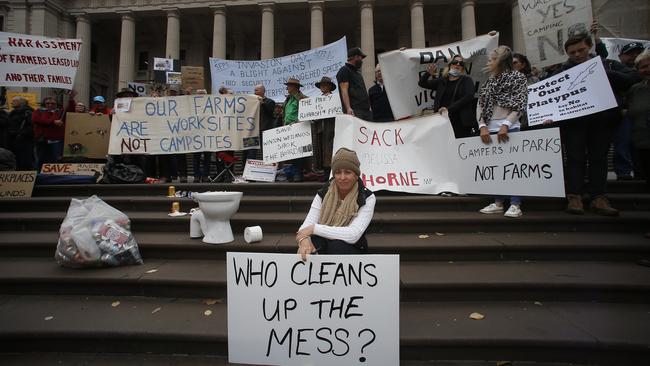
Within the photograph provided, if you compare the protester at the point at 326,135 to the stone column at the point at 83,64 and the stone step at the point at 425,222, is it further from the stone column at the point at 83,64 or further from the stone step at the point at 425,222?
the stone column at the point at 83,64

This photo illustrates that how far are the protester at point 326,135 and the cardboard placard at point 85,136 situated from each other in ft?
17.3

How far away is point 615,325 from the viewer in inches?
95.8

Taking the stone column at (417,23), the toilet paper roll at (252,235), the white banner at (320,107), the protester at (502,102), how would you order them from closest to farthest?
1. the toilet paper roll at (252,235)
2. the protester at (502,102)
3. the white banner at (320,107)
4. the stone column at (417,23)

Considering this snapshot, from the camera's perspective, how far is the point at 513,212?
4.05 meters

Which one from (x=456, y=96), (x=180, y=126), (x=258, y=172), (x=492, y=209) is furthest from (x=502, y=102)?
(x=180, y=126)

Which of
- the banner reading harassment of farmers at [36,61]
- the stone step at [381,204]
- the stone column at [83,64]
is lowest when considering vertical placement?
the stone step at [381,204]

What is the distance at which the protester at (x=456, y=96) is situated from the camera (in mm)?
4930

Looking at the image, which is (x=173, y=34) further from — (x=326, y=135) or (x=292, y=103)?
(x=326, y=135)

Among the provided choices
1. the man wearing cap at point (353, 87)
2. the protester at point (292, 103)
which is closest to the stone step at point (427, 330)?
the man wearing cap at point (353, 87)

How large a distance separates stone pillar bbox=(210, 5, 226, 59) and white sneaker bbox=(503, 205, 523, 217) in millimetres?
28342

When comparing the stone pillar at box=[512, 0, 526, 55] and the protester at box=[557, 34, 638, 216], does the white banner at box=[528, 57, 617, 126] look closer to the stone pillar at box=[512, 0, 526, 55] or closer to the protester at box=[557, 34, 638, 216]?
the protester at box=[557, 34, 638, 216]

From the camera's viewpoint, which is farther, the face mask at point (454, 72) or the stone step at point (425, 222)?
the face mask at point (454, 72)

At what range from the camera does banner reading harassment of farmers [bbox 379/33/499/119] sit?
5.73 m

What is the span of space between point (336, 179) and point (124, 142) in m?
6.02
